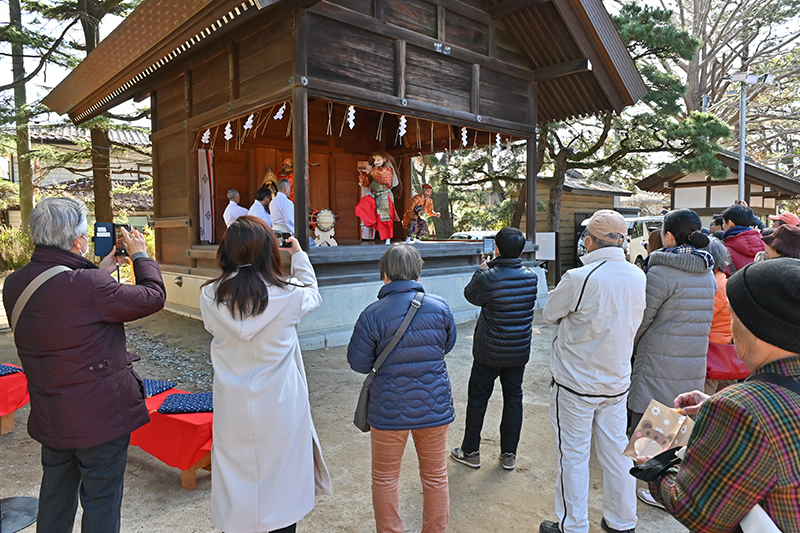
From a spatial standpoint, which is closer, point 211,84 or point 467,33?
point 211,84

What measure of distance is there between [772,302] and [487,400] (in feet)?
7.36

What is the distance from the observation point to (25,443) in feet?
12.1

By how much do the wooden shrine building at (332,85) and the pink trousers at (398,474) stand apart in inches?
166

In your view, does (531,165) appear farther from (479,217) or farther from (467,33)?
(479,217)

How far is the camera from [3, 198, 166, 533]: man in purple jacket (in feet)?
6.51

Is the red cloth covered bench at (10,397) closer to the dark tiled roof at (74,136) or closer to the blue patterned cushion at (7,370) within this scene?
the blue patterned cushion at (7,370)

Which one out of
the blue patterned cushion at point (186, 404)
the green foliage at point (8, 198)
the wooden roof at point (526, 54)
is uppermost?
the wooden roof at point (526, 54)

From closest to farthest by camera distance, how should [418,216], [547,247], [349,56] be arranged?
1. [349,56]
2. [418,216]
3. [547,247]

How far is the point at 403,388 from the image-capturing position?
226 centimetres

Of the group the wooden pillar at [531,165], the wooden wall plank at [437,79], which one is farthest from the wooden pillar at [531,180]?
the wooden wall plank at [437,79]

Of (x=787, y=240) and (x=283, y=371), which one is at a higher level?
(x=787, y=240)

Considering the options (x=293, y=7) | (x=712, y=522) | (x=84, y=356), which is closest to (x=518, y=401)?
(x=712, y=522)

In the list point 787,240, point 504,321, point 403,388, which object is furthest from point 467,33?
point 403,388

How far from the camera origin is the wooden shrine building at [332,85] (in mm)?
6184
